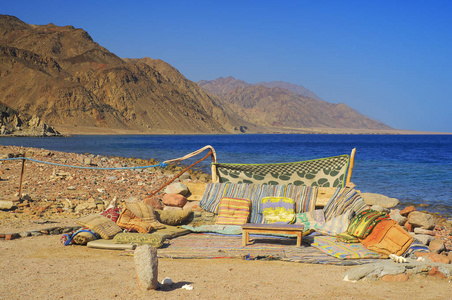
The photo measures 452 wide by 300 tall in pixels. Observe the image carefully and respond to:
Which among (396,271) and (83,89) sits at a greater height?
(83,89)

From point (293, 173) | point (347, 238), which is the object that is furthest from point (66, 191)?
point (347, 238)

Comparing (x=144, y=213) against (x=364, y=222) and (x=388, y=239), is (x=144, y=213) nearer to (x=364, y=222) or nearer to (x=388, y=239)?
(x=364, y=222)

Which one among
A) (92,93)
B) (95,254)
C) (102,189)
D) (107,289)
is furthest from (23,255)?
(92,93)

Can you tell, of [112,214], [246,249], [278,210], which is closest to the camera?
[246,249]

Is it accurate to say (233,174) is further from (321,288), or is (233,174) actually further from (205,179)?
(205,179)

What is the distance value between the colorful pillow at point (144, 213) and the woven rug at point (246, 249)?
24.4 inches

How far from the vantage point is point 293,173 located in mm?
9055

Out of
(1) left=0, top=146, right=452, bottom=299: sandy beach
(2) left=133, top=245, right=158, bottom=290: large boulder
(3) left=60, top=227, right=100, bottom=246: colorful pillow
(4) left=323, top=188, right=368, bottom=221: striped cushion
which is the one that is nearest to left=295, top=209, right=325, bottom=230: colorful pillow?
(4) left=323, top=188, right=368, bottom=221: striped cushion

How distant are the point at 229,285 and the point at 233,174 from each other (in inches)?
169

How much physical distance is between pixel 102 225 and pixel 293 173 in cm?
383

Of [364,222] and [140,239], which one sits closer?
[140,239]

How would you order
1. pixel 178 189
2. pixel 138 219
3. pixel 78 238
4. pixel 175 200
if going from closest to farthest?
pixel 78 238 → pixel 138 219 → pixel 175 200 → pixel 178 189

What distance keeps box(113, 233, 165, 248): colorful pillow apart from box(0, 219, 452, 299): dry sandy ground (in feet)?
1.05

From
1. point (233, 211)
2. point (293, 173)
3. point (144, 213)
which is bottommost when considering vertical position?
point (144, 213)
